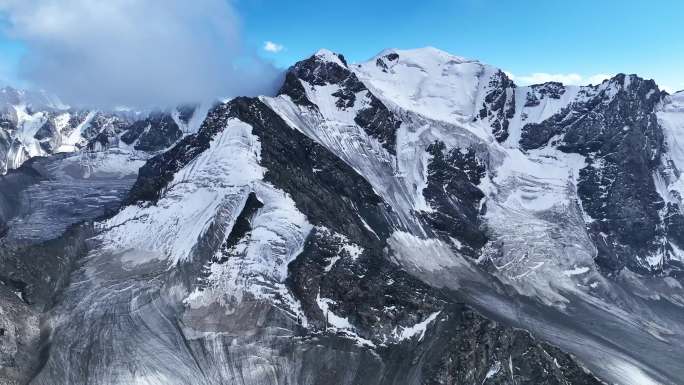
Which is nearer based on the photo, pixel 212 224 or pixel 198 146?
pixel 212 224

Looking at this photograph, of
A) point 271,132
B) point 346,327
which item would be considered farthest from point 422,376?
point 271,132

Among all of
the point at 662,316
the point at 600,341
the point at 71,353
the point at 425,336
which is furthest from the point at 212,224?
the point at 662,316

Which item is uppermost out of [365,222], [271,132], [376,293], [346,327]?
[271,132]

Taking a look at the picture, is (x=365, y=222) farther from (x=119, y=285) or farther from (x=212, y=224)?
(x=119, y=285)

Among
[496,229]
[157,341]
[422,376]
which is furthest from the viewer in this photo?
[496,229]

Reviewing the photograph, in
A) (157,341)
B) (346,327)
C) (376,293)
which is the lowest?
(157,341)

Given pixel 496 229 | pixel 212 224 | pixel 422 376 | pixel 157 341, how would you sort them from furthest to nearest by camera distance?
pixel 496 229
pixel 212 224
pixel 157 341
pixel 422 376

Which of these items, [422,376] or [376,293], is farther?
[376,293]

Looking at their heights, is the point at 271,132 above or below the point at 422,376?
above

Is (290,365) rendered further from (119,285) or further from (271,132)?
(271,132)
